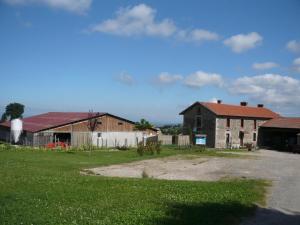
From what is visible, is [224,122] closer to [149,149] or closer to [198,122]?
[198,122]

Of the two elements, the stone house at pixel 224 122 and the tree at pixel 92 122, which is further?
the stone house at pixel 224 122

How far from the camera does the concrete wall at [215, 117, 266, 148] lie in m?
62.8

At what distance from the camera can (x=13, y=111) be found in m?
87.0

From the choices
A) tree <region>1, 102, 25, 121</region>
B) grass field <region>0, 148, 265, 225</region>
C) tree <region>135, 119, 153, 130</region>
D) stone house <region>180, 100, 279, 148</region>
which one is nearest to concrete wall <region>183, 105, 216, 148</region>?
stone house <region>180, 100, 279, 148</region>

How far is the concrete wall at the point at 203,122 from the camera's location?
63031 millimetres

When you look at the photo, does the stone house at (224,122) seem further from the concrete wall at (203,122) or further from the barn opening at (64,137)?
the barn opening at (64,137)

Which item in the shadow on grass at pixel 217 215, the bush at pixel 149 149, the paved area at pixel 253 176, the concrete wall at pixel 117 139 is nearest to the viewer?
the shadow on grass at pixel 217 215

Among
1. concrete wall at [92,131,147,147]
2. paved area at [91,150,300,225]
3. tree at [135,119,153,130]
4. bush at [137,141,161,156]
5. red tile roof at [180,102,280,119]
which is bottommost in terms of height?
paved area at [91,150,300,225]

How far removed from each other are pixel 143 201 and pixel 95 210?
7.79 feet

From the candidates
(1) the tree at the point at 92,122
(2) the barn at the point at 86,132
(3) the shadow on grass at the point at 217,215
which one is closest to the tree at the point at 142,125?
(2) the barn at the point at 86,132

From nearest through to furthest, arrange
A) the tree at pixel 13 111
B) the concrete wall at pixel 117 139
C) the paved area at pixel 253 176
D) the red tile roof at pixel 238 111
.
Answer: the paved area at pixel 253 176 → the concrete wall at pixel 117 139 → the red tile roof at pixel 238 111 → the tree at pixel 13 111

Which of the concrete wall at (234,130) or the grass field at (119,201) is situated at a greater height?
the concrete wall at (234,130)

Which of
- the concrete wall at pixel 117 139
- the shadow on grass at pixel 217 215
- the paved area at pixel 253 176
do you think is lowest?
the paved area at pixel 253 176

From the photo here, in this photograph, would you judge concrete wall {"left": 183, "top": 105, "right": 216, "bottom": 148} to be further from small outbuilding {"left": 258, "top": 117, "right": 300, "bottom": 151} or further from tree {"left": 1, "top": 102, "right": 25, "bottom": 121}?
tree {"left": 1, "top": 102, "right": 25, "bottom": 121}
